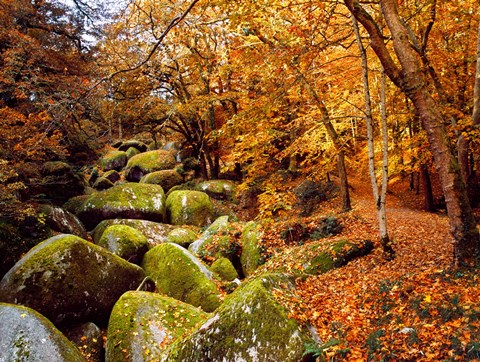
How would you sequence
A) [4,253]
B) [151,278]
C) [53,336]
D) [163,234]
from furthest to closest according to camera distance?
[163,234] < [151,278] < [4,253] < [53,336]

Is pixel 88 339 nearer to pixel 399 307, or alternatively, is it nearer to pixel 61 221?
pixel 61 221

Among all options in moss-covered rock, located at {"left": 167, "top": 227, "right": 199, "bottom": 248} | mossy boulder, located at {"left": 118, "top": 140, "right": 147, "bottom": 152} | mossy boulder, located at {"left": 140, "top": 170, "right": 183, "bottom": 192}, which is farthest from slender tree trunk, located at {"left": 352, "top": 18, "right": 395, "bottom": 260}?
mossy boulder, located at {"left": 118, "top": 140, "right": 147, "bottom": 152}

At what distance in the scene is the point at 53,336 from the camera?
5.59 meters

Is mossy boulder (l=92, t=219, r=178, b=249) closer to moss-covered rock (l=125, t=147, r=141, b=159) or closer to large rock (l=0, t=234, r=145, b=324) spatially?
large rock (l=0, t=234, r=145, b=324)

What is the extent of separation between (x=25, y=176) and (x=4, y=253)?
2.77 metres

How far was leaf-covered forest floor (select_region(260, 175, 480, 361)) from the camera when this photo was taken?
3730mm

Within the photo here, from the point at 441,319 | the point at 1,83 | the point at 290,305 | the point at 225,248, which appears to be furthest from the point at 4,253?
the point at 441,319

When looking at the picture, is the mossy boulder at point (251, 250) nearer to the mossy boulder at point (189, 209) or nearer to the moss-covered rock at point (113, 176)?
the mossy boulder at point (189, 209)

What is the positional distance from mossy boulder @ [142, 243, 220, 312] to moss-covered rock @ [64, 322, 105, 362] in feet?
6.29

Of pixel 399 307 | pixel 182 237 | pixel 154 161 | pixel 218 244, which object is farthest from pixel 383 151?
pixel 154 161

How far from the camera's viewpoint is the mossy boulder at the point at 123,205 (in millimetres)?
13562

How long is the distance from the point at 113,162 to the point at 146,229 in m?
13.7

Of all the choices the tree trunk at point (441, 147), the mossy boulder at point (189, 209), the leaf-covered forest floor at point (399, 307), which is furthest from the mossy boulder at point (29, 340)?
the mossy boulder at point (189, 209)

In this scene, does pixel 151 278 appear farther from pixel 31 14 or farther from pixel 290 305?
pixel 31 14
